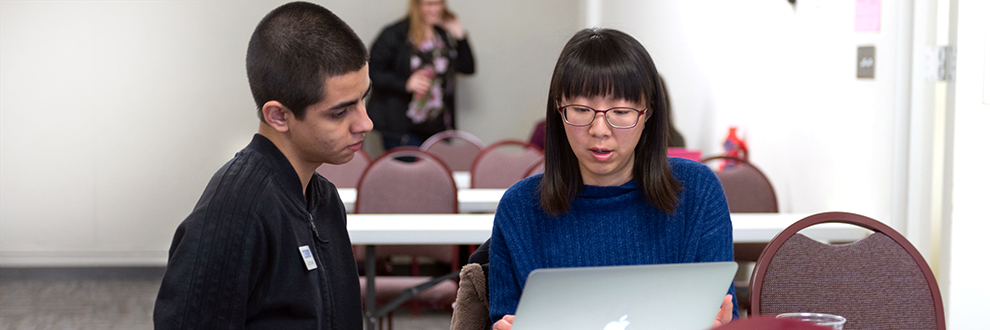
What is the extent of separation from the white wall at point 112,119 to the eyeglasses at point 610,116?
353cm

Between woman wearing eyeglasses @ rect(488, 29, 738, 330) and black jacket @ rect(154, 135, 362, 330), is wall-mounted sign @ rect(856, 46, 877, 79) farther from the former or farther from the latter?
black jacket @ rect(154, 135, 362, 330)

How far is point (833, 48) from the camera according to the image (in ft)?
8.48

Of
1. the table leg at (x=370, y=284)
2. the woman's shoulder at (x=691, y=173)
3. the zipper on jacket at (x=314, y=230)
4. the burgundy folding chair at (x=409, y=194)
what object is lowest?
the table leg at (x=370, y=284)

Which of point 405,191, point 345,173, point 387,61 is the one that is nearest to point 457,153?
point 345,173

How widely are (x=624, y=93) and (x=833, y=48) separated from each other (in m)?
1.76

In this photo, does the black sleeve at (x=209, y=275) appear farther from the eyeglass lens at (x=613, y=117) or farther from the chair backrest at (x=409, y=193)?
the chair backrest at (x=409, y=193)

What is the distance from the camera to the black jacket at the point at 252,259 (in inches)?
34.4

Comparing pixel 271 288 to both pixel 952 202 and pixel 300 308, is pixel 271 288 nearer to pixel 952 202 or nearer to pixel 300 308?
pixel 300 308

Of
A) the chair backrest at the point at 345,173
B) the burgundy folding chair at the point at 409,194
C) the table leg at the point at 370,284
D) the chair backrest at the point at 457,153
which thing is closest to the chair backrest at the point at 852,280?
the table leg at the point at 370,284

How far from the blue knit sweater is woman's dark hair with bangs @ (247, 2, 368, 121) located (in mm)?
375

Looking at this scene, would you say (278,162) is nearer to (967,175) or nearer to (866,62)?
(967,175)

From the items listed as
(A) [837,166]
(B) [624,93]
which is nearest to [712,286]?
(B) [624,93]

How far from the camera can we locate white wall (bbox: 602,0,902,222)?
7.66 feet

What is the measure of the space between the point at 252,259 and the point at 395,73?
14.3 ft
